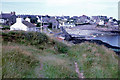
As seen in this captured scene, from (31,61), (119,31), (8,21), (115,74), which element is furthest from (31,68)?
(119,31)

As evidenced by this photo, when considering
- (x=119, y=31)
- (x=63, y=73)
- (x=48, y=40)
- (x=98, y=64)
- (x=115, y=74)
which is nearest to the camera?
(x=63, y=73)

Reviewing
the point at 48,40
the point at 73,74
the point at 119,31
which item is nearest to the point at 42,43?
the point at 48,40

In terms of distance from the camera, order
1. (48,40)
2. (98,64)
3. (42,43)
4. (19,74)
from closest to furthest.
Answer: (19,74), (98,64), (42,43), (48,40)

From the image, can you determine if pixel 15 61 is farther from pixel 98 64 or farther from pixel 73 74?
pixel 98 64

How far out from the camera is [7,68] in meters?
4.60

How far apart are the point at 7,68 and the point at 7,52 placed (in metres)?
1.58

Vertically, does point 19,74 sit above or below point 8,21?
below

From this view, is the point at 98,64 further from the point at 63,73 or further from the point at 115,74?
the point at 63,73

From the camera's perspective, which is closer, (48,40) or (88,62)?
(88,62)

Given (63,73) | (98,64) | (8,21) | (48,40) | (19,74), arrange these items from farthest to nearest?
1. (8,21)
2. (48,40)
3. (98,64)
4. (63,73)
5. (19,74)

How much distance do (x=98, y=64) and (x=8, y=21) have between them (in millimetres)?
30000

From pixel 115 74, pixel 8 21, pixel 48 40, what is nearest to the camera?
pixel 115 74

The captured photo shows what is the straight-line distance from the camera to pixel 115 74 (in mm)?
5730

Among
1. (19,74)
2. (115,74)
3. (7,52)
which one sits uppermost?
(7,52)
